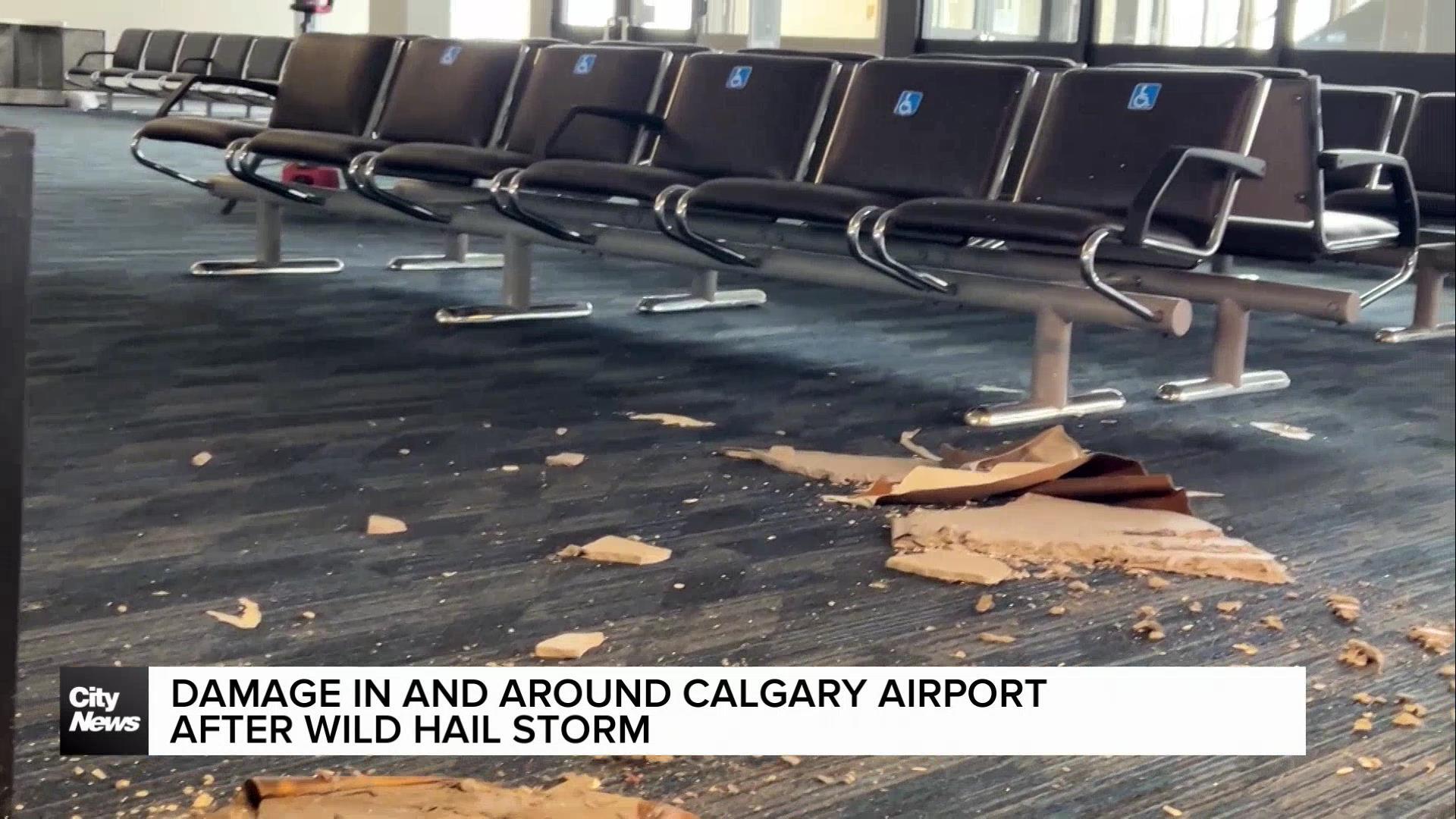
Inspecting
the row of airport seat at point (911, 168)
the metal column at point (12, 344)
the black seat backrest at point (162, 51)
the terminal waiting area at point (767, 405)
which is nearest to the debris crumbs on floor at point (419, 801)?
the terminal waiting area at point (767, 405)

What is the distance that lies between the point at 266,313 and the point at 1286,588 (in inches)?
103

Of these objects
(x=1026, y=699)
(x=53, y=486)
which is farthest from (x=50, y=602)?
(x=1026, y=699)

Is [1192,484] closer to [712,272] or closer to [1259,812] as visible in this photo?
[1259,812]

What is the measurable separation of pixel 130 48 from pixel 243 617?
638cm

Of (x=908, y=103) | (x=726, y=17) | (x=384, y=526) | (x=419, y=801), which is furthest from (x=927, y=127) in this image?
(x=726, y=17)

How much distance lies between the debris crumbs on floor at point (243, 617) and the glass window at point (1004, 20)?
5.74 metres

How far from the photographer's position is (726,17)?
326 inches

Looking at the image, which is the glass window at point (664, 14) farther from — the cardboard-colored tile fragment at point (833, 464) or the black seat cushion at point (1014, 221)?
the cardboard-colored tile fragment at point (833, 464)

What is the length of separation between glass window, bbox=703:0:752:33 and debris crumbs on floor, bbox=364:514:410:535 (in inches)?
253

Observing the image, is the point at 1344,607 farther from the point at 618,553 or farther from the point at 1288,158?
the point at 1288,158

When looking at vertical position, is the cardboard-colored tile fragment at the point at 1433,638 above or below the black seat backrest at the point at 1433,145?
below

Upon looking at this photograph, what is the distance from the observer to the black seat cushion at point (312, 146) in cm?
422

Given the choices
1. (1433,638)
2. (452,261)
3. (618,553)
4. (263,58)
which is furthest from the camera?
(263,58)

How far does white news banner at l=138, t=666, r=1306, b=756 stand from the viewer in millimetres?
1214
